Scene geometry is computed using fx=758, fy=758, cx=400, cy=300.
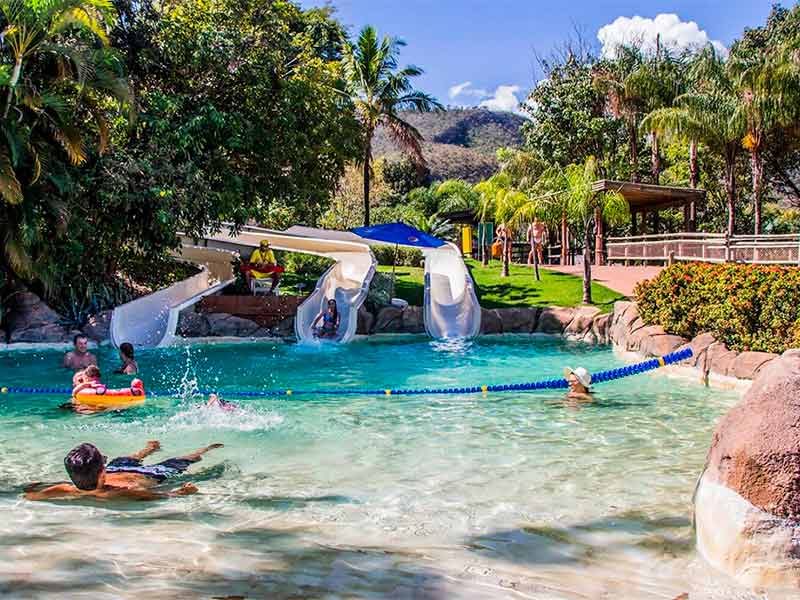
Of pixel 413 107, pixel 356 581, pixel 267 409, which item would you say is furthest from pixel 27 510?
pixel 413 107

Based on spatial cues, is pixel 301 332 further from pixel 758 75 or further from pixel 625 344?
pixel 758 75

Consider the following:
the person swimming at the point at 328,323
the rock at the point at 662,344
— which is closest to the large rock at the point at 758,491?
the rock at the point at 662,344

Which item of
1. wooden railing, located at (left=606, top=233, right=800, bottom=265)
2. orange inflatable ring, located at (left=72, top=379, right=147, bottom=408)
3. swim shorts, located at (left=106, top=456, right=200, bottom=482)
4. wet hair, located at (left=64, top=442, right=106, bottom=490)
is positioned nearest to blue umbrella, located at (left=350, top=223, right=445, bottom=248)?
wooden railing, located at (left=606, top=233, right=800, bottom=265)

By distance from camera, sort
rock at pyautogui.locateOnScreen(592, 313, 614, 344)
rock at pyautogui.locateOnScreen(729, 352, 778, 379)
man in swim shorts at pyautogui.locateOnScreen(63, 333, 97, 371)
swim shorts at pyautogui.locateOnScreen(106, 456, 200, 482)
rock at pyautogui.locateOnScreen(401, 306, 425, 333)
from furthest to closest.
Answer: rock at pyautogui.locateOnScreen(401, 306, 425, 333) → rock at pyautogui.locateOnScreen(592, 313, 614, 344) → man in swim shorts at pyautogui.locateOnScreen(63, 333, 97, 371) → rock at pyautogui.locateOnScreen(729, 352, 778, 379) → swim shorts at pyautogui.locateOnScreen(106, 456, 200, 482)

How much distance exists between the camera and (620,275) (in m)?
21.1

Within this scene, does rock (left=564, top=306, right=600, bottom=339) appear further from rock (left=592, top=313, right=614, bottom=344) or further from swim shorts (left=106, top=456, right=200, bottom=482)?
swim shorts (left=106, top=456, right=200, bottom=482)

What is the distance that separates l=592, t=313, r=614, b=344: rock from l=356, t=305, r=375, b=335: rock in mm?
4634

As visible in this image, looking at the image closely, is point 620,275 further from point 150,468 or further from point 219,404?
point 150,468

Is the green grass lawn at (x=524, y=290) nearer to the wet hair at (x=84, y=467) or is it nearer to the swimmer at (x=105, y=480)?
the swimmer at (x=105, y=480)

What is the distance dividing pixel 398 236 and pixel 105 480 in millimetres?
11513

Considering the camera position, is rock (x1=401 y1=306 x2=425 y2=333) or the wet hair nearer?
the wet hair

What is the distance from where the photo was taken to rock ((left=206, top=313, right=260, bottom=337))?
15.7 m

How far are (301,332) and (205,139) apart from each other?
4.55m

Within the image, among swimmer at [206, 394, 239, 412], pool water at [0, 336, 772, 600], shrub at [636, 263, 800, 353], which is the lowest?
pool water at [0, 336, 772, 600]
